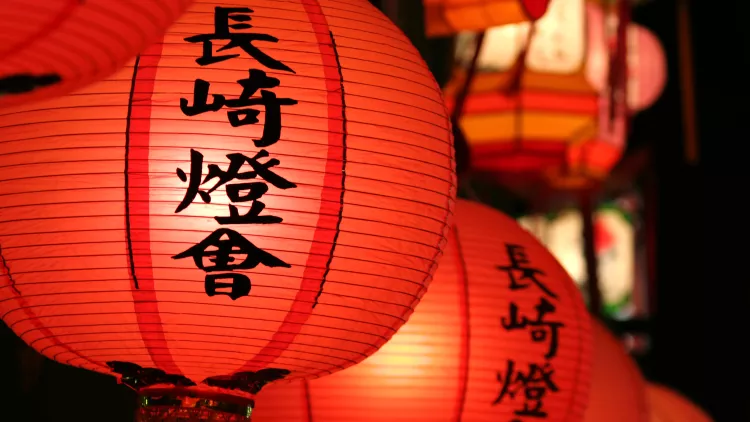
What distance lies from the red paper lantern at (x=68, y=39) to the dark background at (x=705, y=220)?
7702mm

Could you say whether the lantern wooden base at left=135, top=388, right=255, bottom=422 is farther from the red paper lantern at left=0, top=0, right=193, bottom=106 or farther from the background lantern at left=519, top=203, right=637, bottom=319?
the background lantern at left=519, top=203, right=637, bottom=319

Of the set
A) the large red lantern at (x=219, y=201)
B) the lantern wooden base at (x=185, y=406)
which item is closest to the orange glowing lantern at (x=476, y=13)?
the large red lantern at (x=219, y=201)

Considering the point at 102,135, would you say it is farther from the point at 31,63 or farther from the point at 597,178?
the point at 597,178

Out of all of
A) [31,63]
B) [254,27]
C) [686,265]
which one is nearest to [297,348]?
Result: [254,27]

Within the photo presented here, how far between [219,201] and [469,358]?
75 centimetres

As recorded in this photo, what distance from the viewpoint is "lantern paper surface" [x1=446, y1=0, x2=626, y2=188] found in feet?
12.8

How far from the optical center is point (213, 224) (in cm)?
151

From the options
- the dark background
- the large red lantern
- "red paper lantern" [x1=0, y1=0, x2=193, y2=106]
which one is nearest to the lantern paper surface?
the large red lantern

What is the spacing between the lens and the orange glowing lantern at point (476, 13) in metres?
2.83

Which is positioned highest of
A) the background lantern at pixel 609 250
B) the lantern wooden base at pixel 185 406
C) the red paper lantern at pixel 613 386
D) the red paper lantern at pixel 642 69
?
the lantern wooden base at pixel 185 406

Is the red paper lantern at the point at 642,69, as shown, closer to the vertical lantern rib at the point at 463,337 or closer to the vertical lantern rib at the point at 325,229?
the vertical lantern rib at the point at 463,337

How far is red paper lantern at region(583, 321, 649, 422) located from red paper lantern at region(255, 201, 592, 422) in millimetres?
559

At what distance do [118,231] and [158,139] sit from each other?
4.8 inches

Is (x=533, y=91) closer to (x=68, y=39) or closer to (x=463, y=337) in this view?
(x=463, y=337)
